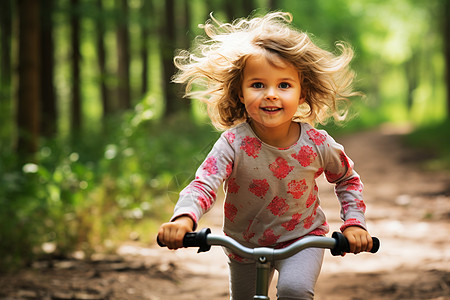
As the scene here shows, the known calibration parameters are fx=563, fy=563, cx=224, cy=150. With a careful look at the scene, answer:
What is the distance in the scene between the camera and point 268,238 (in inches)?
120

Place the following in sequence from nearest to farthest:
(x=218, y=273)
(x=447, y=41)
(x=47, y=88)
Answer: (x=218, y=273), (x=47, y=88), (x=447, y=41)

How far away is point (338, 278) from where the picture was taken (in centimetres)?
576

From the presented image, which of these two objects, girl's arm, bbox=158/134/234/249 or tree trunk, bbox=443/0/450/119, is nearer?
girl's arm, bbox=158/134/234/249

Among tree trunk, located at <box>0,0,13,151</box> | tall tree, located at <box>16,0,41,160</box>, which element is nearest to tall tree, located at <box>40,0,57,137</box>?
tree trunk, located at <box>0,0,13,151</box>

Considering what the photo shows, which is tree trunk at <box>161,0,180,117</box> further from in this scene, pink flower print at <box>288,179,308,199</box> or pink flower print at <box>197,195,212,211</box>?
pink flower print at <box>197,195,212,211</box>

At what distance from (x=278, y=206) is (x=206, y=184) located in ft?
1.56

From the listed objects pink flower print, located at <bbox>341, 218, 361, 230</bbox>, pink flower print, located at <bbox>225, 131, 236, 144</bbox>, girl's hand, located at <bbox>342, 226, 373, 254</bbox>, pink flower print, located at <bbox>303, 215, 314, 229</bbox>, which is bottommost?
girl's hand, located at <bbox>342, 226, 373, 254</bbox>

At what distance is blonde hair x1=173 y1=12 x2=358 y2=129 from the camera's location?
3.08 m

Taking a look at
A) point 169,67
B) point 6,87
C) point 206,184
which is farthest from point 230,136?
point 169,67

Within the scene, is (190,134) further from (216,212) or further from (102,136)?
(216,212)

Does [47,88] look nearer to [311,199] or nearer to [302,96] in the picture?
[302,96]

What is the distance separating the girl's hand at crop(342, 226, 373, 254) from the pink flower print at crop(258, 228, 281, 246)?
0.45m

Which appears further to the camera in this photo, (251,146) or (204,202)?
(251,146)

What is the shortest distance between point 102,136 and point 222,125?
1075cm
